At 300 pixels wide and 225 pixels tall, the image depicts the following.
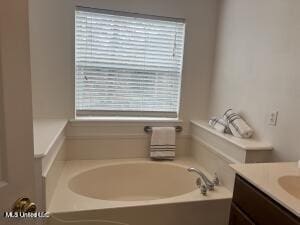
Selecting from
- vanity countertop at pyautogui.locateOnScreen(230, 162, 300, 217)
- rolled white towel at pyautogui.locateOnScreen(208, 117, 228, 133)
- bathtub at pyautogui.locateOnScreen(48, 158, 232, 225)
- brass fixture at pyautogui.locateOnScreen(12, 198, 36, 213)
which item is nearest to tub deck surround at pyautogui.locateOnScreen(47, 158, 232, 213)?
bathtub at pyautogui.locateOnScreen(48, 158, 232, 225)

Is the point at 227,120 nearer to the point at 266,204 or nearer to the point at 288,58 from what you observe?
the point at 288,58

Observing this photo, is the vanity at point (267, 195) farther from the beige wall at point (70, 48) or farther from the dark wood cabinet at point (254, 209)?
the beige wall at point (70, 48)


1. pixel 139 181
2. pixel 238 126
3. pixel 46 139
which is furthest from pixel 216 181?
pixel 46 139

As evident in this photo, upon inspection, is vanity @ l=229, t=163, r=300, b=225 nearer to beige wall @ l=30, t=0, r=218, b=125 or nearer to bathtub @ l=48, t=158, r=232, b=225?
bathtub @ l=48, t=158, r=232, b=225

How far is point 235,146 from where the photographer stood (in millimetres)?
1818

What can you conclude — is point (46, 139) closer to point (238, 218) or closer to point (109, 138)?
point (109, 138)

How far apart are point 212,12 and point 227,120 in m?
1.21

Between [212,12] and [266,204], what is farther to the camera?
[212,12]

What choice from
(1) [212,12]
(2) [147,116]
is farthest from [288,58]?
(2) [147,116]

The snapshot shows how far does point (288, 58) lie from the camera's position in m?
1.57

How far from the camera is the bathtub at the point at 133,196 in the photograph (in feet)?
5.29

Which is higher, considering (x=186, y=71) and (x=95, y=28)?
(x=95, y=28)

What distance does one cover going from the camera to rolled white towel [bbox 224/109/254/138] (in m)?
1.90

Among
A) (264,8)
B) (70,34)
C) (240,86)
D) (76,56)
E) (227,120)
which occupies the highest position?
(264,8)
